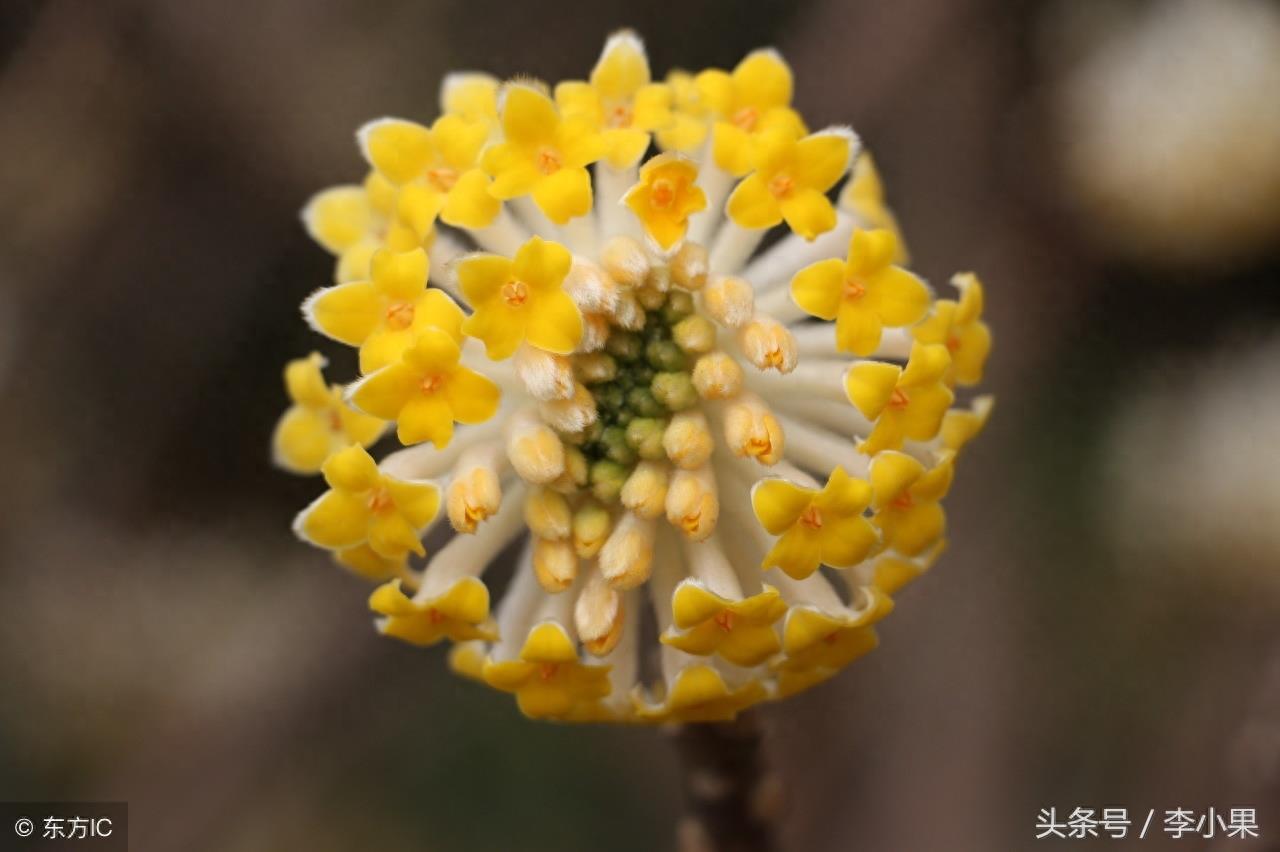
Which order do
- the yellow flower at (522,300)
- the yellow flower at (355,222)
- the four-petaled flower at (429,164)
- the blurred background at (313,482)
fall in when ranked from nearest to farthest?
1. the yellow flower at (522,300)
2. the four-petaled flower at (429,164)
3. the yellow flower at (355,222)
4. the blurred background at (313,482)

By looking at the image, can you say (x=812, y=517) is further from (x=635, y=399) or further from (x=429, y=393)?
(x=429, y=393)

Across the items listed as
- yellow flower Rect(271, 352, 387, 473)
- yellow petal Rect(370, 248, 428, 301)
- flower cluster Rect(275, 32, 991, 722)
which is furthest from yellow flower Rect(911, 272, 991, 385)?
yellow flower Rect(271, 352, 387, 473)

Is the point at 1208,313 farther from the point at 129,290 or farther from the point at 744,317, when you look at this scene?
the point at 129,290

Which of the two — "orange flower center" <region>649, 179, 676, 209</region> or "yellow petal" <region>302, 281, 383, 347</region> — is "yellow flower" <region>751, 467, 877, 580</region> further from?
"yellow petal" <region>302, 281, 383, 347</region>

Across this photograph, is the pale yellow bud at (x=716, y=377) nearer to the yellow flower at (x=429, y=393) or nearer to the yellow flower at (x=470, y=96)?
the yellow flower at (x=429, y=393)

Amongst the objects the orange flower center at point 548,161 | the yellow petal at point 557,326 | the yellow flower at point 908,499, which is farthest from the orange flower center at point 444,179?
the yellow flower at point 908,499

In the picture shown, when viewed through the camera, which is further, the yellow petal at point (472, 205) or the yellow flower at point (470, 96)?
the yellow flower at point (470, 96)
